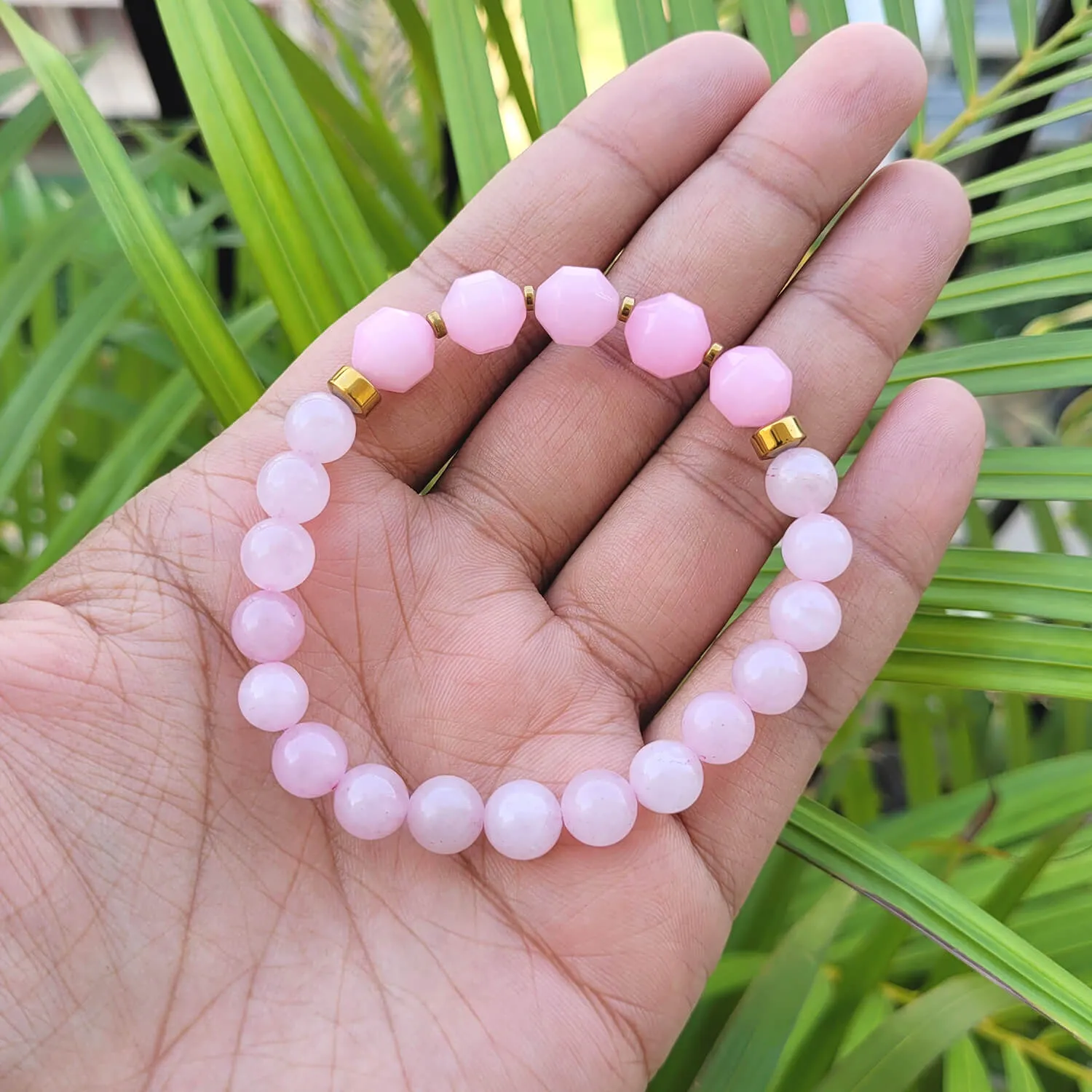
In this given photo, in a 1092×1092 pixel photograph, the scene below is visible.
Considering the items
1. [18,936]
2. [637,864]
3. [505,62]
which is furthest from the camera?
[505,62]

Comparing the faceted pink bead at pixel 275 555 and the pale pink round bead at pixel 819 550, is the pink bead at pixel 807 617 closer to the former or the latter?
the pale pink round bead at pixel 819 550

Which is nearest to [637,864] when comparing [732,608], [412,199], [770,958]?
[770,958]

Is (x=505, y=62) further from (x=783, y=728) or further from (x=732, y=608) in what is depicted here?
(x=783, y=728)

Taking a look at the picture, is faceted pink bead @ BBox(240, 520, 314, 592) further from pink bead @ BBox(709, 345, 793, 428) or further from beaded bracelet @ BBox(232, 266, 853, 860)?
pink bead @ BBox(709, 345, 793, 428)

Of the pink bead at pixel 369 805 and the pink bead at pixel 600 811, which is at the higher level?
the pink bead at pixel 600 811

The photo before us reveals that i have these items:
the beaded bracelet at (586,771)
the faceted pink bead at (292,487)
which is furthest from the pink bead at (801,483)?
the faceted pink bead at (292,487)

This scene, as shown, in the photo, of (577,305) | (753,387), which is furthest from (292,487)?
(753,387)

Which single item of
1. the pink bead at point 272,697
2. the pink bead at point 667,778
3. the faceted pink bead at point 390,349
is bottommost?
the pink bead at point 272,697
